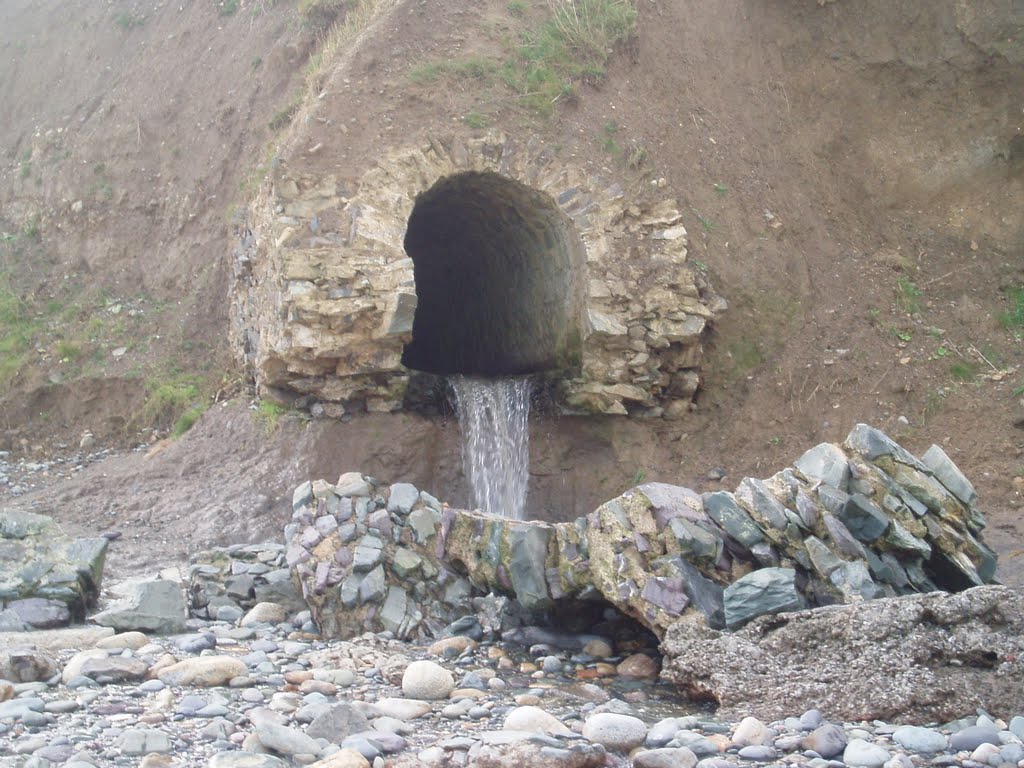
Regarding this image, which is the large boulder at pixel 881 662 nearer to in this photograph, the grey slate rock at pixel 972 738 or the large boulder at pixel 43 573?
the grey slate rock at pixel 972 738

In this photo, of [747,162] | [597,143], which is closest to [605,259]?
[597,143]

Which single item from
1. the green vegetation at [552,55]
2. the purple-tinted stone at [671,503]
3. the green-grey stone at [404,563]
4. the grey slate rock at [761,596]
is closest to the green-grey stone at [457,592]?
the green-grey stone at [404,563]

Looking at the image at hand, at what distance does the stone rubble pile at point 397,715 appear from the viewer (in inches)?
149

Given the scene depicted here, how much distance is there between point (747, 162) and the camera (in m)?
11.6

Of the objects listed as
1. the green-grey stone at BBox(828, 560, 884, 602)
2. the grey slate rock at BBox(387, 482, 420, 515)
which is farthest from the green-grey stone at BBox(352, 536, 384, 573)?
the green-grey stone at BBox(828, 560, 884, 602)

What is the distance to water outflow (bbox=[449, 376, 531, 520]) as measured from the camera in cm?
1005

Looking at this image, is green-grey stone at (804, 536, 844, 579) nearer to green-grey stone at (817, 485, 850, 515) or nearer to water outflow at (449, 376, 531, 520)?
green-grey stone at (817, 485, 850, 515)

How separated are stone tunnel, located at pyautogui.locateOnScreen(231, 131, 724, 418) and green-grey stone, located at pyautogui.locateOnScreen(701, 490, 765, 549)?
4290 mm

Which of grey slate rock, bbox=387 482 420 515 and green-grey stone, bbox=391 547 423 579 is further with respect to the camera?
grey slate rock, bbox=387 482 420 515

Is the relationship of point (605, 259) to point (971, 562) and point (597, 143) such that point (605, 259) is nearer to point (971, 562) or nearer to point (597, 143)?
point (597, 143)

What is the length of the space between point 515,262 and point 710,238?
2163 mm

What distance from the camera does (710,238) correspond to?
10.8m

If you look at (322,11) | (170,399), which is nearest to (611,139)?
(322,11)

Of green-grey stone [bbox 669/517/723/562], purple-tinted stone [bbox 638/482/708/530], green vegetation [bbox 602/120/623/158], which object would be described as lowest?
green-grey stone [bbox 669/517/723/562]
